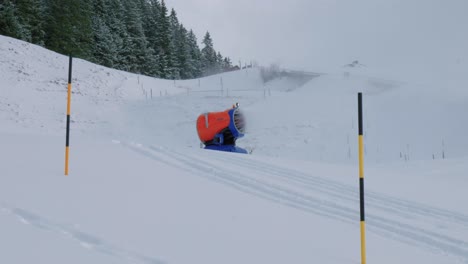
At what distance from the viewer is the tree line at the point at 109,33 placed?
34.0 m

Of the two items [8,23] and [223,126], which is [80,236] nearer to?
[223,126]

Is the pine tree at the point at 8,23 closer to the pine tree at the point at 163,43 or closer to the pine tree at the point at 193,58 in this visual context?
the pine tree at the point at 163,43

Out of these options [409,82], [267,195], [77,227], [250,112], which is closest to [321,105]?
[250,112]

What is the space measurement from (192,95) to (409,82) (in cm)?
1078

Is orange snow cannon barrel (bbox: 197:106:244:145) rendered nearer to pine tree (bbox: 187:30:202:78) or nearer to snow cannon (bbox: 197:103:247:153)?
snow cannon (bbox: 197:103:247:153)

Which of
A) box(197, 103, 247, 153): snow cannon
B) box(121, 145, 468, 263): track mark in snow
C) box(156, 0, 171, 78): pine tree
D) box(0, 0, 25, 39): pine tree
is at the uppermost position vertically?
box(156, 0, 171, 78): pine tree

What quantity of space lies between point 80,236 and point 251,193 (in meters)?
2.97

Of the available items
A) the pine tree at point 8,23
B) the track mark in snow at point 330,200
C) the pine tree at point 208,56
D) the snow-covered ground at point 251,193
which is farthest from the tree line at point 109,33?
the track mark in snow at point 330,200

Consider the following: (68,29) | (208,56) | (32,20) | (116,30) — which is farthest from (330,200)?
(208,56)

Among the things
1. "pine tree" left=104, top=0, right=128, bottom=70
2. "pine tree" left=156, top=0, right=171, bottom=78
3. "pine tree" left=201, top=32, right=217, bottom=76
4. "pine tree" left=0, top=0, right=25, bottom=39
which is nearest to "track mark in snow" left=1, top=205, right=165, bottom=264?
"pine tree" left=0, top=0, right=25, bottom=39

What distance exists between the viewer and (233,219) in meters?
4.59

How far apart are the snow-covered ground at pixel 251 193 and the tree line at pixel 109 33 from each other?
19634 mm

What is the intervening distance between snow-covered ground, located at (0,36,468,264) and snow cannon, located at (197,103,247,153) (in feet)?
4.92

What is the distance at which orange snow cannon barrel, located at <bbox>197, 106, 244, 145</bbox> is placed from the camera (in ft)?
34.8
